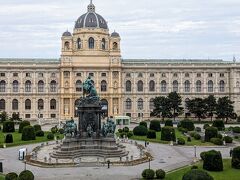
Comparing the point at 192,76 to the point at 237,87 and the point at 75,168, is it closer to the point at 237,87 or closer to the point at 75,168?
the point at 237,87

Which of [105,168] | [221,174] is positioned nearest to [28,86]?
[105,168]

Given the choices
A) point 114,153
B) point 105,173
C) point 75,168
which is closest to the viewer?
point 105,173

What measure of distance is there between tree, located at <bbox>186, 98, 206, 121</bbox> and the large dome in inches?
1197

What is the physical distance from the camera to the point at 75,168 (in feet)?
141

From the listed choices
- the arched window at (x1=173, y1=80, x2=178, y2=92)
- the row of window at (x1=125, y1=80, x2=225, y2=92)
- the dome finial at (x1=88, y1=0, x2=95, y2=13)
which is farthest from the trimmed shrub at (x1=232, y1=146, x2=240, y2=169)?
the dome finial at (x1=88, y1=0, x2=95, y2=13)

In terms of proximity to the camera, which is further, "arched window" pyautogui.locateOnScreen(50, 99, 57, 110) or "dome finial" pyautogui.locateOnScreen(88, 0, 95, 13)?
"dome finial" pyautogui.locateOnScreen(88, 0, 95, 13)

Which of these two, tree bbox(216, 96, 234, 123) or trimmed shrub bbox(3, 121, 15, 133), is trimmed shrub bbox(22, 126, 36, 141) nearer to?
trimmed shrub bbox(3, 121, 15, 133)

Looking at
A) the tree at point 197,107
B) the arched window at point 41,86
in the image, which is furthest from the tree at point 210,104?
the arched window at point 41,86

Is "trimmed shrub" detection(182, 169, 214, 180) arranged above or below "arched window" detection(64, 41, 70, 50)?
below

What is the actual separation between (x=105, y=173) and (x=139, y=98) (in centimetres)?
7589

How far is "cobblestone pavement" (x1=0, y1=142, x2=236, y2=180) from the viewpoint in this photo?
39.0 m

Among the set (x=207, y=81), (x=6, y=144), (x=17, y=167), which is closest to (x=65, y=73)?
(x=207, y=81)

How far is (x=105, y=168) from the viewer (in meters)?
42.7

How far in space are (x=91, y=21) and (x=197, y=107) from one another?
34767 millimetres
